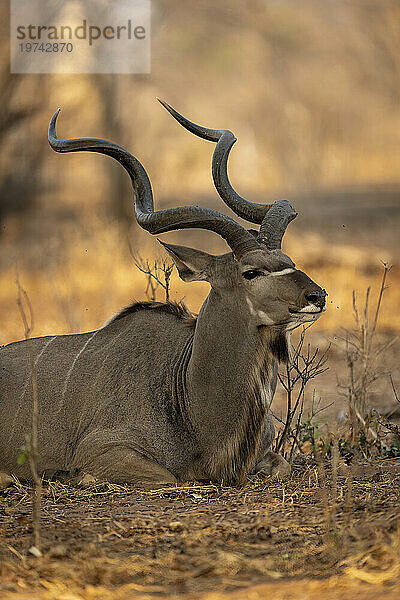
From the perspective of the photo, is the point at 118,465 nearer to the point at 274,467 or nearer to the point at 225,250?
the point at 274,467

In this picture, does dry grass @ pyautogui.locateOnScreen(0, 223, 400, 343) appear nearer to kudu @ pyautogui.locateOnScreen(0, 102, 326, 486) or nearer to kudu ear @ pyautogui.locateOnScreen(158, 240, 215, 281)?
kudu @ pyautogui.locateOnScreen(0, 102, 326, 486)

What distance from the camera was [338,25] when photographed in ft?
78.7

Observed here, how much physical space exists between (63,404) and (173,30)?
1904cm

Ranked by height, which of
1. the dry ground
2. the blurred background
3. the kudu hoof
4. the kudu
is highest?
the blurred background

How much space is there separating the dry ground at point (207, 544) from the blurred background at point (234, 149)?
871 centimetres

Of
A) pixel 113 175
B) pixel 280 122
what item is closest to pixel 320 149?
pixel 280 122

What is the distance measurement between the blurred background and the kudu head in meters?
7.92

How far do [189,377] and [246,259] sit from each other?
2.37 ft

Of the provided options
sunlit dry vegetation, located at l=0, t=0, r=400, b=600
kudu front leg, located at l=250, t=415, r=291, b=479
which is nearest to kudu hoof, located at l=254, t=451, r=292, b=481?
kudu front leg, located at l=250, t=415, r=291, b=479

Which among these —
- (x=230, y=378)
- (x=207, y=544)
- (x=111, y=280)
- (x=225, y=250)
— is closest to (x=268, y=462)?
(x=230, y=378)

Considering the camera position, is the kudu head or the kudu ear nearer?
the kudu head

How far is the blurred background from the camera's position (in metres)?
15.7

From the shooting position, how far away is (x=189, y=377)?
4.93 meters

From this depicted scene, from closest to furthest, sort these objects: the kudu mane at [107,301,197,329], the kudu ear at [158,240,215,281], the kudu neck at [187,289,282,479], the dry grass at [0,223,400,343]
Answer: the kudu neck at [187,289,282,479] < the kudu ear at [158,240,215,281] < the kudu mane at [107,301,197,329] < the dry grass at [0,223,400,343]
